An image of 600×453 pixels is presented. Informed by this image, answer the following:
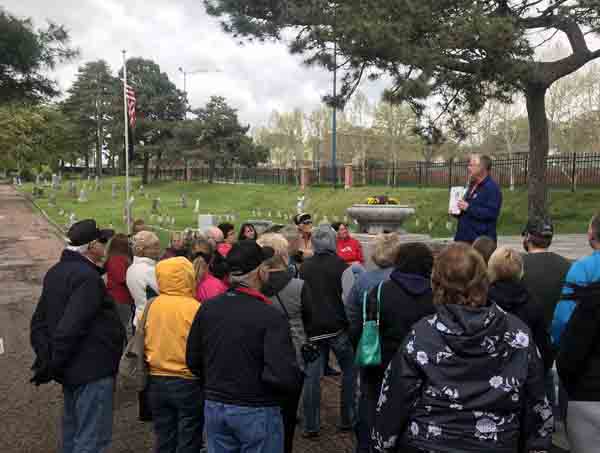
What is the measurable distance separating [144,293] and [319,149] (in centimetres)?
8010

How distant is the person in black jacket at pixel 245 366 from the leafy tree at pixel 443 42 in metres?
10.1

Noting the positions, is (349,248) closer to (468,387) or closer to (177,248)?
(177,248)

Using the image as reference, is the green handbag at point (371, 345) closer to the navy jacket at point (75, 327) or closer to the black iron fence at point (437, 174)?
the navy jacket at point (75, 327)

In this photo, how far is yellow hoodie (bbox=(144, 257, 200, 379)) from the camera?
356cm

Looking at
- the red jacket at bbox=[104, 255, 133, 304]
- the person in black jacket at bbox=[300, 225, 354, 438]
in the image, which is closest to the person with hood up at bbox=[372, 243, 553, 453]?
the person in black jacket at bbox=[300, 225, 354, 438]

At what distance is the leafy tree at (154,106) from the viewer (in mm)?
49375

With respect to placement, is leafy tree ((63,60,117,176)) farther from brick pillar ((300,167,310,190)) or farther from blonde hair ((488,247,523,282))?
blonde hair ((488,247,523,282))

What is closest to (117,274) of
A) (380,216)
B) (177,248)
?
(177,248)

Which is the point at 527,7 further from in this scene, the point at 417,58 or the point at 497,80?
the point at 417,58

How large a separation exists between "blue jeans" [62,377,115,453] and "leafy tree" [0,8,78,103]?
35.2 feet

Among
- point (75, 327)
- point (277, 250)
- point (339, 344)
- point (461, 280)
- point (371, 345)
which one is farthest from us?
point (339, 344)

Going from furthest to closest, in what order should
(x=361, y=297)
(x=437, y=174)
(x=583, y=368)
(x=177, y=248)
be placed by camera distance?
(x=437, y=174) < (x=177, y=248) < (x=361, y=297) < (x=583, y=368)

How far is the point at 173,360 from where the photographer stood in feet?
11.7

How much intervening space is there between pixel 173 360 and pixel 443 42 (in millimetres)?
10349
